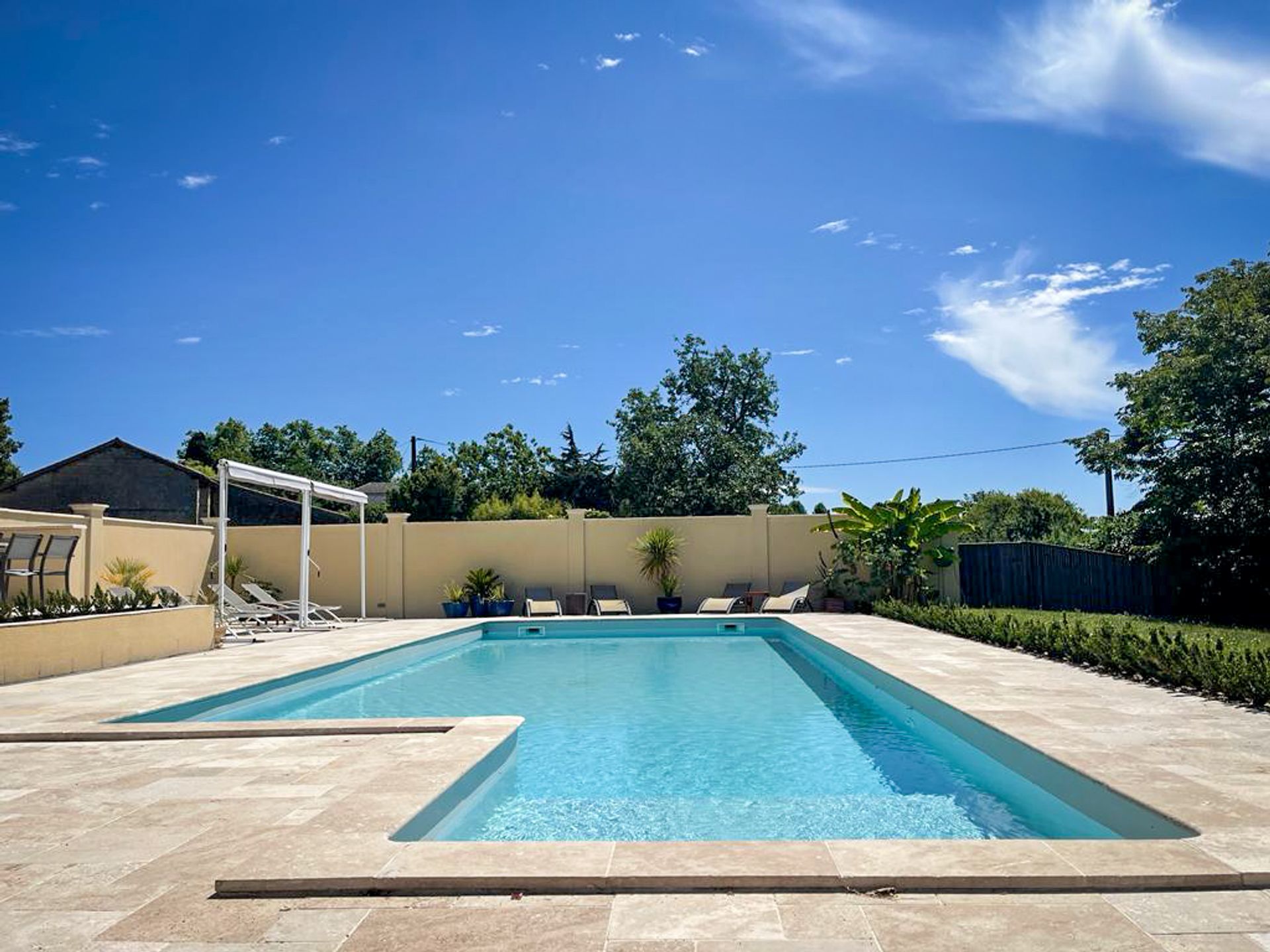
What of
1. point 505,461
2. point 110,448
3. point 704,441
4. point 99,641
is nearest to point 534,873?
point 99,641

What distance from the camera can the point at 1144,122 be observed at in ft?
40.7

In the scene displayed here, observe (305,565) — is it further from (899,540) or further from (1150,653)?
(1150,653)

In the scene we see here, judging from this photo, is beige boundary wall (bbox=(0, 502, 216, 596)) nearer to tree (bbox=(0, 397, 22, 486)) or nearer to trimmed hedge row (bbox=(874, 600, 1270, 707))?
trimmed hedge row (bbox=(874, 600, 1270, 707))

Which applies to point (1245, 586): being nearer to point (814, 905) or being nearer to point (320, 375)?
point (814, 905)

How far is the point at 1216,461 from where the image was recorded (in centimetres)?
1388

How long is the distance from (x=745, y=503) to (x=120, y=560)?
19.6 metres

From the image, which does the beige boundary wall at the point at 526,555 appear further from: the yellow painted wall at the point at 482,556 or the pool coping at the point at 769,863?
the pool coping at the point at 769,863

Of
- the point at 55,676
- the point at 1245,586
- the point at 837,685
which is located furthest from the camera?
the point at 1245,586

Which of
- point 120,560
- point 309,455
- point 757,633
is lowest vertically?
point 757,633

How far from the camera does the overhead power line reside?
110 ft

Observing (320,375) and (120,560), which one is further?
(320,375)

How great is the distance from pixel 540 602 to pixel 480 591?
4.26ft

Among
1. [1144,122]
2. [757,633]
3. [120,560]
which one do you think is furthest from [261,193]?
[1144,122]

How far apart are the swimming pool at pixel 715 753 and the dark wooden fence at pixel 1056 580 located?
257 inches
